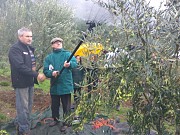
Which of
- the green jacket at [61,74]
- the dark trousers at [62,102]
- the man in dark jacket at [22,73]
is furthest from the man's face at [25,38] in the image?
the dark trousers at [62,102]

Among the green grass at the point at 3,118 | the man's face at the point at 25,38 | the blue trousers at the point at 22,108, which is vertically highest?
the man's face at the point at 25,38

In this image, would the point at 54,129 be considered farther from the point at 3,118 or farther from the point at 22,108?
the point at 3,118

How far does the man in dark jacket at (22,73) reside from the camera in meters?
5.73

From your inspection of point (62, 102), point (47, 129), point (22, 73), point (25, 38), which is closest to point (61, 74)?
point (62, 102)

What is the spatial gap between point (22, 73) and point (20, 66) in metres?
0.14

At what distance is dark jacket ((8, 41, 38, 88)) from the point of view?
5.70 meters

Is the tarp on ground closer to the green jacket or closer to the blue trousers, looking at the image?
the blue trousers

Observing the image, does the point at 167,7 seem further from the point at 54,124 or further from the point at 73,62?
the point at 54,124

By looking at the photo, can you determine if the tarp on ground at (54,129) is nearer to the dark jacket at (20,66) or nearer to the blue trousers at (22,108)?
the blue trousers at (22,108)

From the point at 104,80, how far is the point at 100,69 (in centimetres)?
11

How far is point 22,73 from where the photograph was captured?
18.9ft

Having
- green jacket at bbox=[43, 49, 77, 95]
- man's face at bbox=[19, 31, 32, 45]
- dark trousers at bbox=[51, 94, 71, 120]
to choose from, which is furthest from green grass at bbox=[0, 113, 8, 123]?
man's face at bbox=[19, 31, 32, 45]

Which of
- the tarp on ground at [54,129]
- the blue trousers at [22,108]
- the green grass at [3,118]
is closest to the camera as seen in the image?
the tarp on ground at [54,129]

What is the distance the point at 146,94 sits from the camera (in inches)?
101
